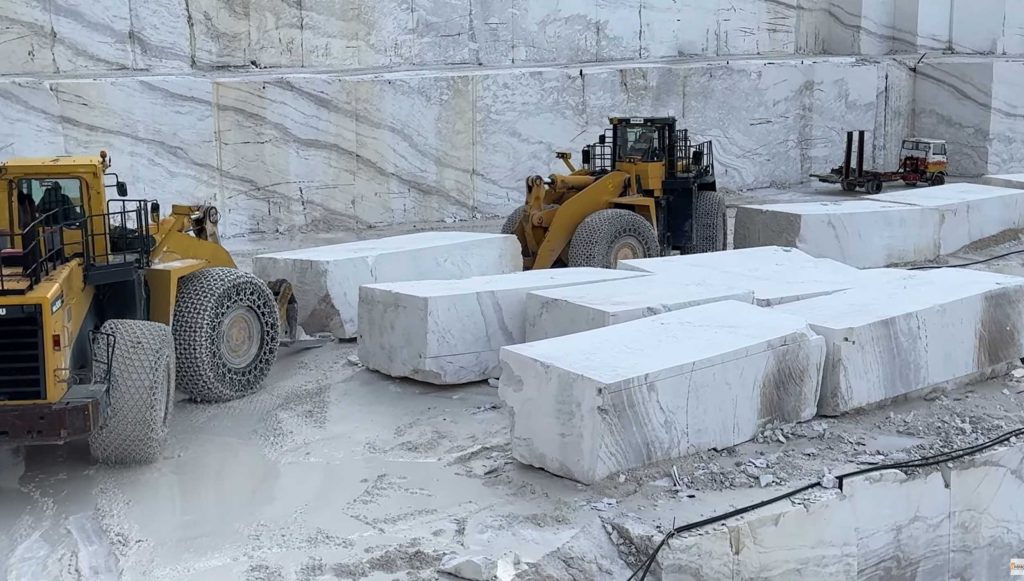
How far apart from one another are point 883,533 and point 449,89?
12207mm

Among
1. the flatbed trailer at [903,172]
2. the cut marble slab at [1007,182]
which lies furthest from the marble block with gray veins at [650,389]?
the flatbed trailer at [903,172]

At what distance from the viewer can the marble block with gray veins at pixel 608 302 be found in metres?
8.23

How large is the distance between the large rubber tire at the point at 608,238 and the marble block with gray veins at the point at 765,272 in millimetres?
1245

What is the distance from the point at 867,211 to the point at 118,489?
10318 mm

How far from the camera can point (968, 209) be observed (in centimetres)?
1523

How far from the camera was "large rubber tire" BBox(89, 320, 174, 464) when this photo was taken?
6.67 meters

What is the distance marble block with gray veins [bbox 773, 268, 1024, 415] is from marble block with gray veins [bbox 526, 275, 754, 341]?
65 centimetres

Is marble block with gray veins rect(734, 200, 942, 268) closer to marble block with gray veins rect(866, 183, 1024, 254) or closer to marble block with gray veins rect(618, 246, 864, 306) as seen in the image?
marble block with gray veins rect(866, 183, 1024, 254)

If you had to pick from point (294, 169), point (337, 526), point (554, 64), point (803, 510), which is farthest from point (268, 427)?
point (554, 64)

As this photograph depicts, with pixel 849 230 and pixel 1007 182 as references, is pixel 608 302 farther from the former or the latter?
pixel 1007 182

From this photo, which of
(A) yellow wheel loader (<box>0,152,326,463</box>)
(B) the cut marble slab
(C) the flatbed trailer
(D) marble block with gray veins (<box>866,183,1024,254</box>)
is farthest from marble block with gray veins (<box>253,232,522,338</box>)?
(C) the flatbed trailer

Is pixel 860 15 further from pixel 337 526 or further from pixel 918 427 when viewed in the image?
pixel 337 526

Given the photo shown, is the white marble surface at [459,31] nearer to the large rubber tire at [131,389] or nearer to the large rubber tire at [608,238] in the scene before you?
the large rubber tire at [608,238]

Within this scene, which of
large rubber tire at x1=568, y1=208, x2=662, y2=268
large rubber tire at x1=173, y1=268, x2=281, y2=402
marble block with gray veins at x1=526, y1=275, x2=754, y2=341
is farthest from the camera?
large rubber tire at x1=568, y1=208, x2=662, y2=268
